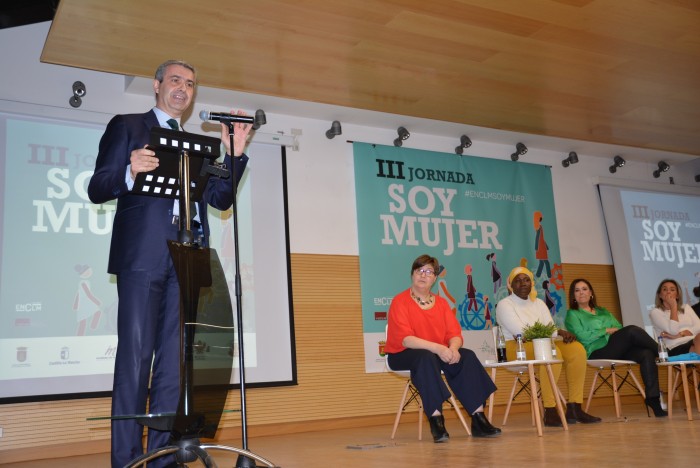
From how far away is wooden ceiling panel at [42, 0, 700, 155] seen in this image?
189 inches

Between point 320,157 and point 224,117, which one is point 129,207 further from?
point 320,157

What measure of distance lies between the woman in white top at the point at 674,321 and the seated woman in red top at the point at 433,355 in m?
2.27

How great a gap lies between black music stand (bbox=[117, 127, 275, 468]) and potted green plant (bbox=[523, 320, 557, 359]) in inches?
108

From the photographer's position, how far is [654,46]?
18.2 feet

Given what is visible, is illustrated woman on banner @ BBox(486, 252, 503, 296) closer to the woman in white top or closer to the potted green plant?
the woman in white top

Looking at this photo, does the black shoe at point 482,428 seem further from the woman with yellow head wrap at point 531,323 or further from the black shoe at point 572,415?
the black shoe at point 572,415

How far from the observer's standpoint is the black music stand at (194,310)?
224 cm

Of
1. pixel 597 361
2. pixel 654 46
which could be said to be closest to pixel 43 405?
pixel 597 361

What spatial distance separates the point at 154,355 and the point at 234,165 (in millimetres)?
795

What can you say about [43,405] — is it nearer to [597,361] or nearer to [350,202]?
[350,202]

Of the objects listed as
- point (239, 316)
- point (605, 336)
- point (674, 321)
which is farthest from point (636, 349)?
point (239, 316)

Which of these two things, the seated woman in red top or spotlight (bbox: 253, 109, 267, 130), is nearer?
the seated woman in red top

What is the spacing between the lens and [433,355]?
4434 mm

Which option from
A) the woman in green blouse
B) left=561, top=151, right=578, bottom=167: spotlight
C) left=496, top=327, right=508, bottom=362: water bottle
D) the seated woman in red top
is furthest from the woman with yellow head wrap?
left=561, top=151, right=578, bottom=167: spotlight
